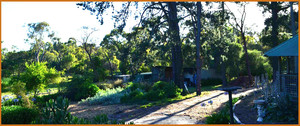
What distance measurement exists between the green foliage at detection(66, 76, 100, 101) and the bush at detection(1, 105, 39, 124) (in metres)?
7.57

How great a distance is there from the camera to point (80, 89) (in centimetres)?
1725

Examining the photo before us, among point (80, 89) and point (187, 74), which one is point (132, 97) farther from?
point (187, 74)

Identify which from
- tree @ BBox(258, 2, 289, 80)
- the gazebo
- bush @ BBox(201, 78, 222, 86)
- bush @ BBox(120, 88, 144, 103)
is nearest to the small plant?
bush @ BBox(120, 88, 144, 103)

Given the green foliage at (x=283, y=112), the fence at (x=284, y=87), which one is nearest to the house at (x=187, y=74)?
the fence at (x=284, y=87)

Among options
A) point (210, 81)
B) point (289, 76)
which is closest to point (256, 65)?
point (210, 81)

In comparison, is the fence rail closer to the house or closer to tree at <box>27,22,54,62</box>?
the house

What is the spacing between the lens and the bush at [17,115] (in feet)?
27.8

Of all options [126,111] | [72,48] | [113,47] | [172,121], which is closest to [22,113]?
[126,111]

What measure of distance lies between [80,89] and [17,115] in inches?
340

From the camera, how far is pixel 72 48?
205 ft

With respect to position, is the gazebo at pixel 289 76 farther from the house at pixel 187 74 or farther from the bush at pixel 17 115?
the house at pixel 187 74

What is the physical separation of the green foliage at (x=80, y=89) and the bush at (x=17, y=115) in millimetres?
7569

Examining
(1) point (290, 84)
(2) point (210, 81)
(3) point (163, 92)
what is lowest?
(2) point (210, 81)

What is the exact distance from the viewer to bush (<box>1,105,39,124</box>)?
8.48m
